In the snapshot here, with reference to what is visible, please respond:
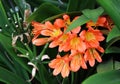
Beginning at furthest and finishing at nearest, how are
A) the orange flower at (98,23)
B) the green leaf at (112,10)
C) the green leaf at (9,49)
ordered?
1. the green leaf at (9,49)
2. the orange flower at (98,23)
3. the green leaf at (112,10)

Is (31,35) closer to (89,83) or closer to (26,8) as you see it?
(26,8)

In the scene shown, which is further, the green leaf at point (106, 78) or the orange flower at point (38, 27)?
the orange flower at point (38, 27)

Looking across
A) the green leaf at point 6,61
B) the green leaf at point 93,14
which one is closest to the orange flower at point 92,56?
the green leaf at point 93,14

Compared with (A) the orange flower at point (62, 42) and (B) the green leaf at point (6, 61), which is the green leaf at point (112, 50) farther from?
(B) the green leaf at point (6, 61)

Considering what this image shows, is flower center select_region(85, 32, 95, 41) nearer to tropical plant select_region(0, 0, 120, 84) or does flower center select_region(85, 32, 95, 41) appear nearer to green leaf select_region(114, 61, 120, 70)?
tropical plant select_region(0, 0, 120, 84)

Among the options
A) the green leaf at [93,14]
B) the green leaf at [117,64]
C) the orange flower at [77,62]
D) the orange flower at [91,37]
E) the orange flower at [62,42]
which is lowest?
the green leaf at [117,64]

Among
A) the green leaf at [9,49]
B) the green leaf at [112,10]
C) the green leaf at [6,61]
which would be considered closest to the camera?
the green leaf at [112,10]

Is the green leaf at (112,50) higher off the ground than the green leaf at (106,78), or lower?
higher

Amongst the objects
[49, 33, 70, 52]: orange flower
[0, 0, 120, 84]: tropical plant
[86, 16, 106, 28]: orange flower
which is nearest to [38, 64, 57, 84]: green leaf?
[0, 0, 120, 84]: tropical plant
